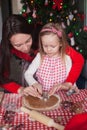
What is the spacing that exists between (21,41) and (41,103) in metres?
0.60

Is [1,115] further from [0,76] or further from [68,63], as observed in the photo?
[68,63]

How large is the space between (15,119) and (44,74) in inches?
29.6

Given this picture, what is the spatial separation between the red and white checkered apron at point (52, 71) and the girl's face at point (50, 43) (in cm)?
16

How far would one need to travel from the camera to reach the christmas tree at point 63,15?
12.6 ft

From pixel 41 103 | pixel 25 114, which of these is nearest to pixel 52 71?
pixel 41 103

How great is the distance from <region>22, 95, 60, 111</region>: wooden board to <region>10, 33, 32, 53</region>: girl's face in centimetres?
51

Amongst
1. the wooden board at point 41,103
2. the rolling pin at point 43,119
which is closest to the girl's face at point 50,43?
the wooden board at point 41,103

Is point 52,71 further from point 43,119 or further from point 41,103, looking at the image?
point 43,119

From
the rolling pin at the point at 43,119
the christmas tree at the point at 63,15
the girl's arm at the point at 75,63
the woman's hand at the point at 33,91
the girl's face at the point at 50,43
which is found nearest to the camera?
the rolling pin at the point at 43,119

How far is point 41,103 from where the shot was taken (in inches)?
57.7

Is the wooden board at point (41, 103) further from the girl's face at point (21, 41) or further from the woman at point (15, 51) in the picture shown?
the girl's face at point (21, 41)

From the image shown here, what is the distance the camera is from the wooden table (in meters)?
1.28

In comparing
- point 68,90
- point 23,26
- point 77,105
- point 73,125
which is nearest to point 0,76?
point 23,26

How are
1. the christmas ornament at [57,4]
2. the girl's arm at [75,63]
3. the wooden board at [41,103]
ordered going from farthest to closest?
the christmas ornament at [57,4]
the girl's arm at [75,63]
the wooden board at [41,103]
